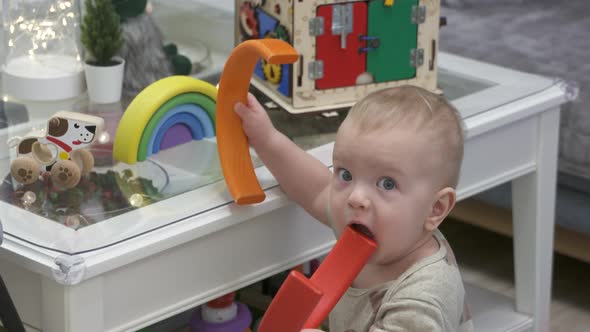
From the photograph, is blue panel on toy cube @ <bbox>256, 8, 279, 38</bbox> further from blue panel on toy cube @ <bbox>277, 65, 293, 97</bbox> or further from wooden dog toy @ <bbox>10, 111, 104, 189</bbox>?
wooden dog toy @ <bbox>10, 111, 104, 189</bbox>

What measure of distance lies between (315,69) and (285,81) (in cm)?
4

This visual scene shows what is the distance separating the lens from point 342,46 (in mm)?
1364

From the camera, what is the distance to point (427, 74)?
144cm

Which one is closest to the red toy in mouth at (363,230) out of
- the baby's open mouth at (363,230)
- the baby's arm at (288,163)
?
the baby's open mouth at (363,230)

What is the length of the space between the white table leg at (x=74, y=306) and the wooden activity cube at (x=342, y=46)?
0.41 metres

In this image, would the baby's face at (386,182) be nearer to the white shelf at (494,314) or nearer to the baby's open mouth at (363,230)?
the baby's open mouth at (363,230)

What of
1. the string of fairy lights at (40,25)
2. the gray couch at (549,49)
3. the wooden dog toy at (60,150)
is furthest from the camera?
the gray couch at (549,49)

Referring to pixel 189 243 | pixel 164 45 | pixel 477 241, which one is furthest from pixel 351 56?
pixel 477 241

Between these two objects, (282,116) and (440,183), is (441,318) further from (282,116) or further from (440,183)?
(282,116)

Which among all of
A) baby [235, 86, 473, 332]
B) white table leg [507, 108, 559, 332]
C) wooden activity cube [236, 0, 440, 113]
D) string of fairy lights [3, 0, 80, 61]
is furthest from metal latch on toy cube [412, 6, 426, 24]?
string of fairy lights [3, 0, 80, 61]

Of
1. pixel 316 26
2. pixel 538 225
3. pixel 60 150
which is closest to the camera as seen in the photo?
pixel 60 150

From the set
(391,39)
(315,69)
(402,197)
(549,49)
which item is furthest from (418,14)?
(549,49)

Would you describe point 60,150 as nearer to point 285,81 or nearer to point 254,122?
point 254,122

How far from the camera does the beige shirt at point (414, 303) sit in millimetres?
1043
